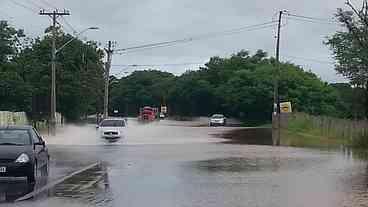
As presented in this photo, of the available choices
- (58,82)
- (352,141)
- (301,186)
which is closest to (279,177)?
(301,186)

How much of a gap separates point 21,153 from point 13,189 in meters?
1.34

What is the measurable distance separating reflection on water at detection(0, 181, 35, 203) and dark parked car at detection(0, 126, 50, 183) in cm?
29

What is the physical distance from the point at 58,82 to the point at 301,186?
188 ft

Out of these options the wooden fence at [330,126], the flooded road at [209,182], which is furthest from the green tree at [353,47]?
the flooded road at [209,182]

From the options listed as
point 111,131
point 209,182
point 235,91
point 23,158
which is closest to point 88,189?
point 23,158

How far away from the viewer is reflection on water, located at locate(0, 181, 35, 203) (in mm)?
15348

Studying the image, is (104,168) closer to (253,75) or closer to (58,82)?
(58,82)

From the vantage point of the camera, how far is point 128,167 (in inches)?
950

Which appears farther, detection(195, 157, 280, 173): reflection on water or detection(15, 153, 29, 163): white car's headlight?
detection(195, 157, 280, 173): reflection on water

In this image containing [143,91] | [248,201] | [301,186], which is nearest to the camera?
[248,201]

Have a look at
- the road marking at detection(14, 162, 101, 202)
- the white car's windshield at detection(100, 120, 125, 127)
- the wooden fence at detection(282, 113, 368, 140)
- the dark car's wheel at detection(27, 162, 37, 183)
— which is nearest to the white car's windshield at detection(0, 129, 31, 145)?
the dark car's wheel at detection(27, 162, 37, 183)

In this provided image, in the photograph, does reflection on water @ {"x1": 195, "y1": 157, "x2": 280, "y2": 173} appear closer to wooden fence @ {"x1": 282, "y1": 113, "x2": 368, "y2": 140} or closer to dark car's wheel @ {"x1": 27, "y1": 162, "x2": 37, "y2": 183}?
dark car's wheel @ {"x1": 27, "y1": 162, "x2": 37, "y2": 183}

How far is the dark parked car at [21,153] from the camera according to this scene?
17.8 m

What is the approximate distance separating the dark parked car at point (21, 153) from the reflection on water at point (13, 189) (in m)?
0.29
